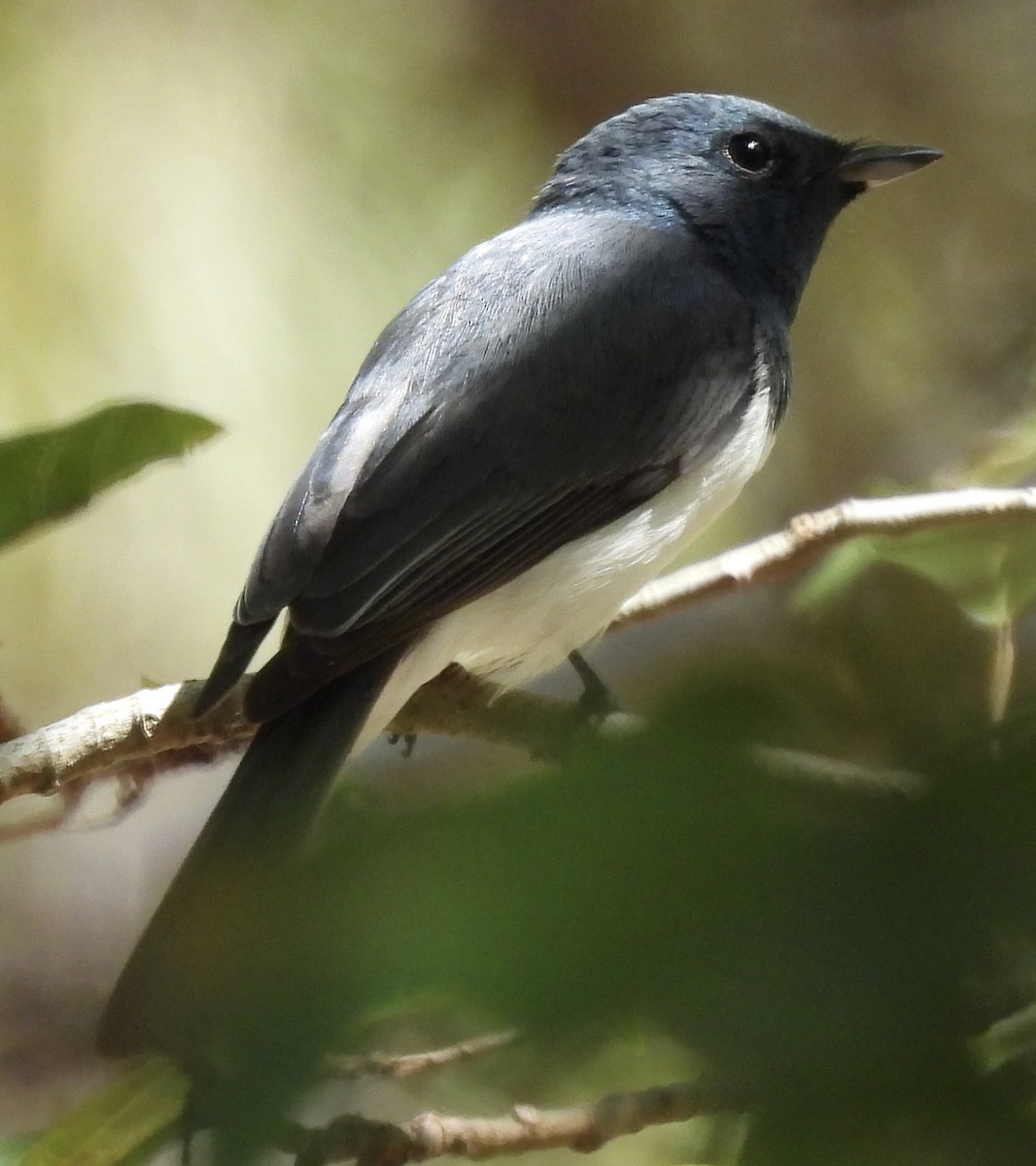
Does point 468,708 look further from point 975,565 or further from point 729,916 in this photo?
point 729,916

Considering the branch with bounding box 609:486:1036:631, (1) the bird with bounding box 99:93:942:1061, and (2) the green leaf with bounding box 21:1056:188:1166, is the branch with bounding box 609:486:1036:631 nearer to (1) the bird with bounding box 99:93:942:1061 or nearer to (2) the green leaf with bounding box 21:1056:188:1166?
(1) the bird with bounding box 99:93:942:1061

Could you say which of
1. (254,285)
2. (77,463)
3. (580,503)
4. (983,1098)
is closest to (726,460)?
(580,503)

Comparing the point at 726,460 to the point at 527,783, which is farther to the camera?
the point at 726,460

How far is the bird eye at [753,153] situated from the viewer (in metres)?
2.73

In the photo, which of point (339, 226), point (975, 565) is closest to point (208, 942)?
point (975, 565)

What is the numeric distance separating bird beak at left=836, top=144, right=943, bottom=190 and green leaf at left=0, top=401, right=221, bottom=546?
1.50 metres

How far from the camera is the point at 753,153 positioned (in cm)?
274

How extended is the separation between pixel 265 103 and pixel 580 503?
Result: 2.85 meters

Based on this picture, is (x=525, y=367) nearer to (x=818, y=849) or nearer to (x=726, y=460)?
(x=726, y=460)

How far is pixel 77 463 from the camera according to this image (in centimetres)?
178

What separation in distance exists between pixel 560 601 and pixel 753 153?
1063 millimetres

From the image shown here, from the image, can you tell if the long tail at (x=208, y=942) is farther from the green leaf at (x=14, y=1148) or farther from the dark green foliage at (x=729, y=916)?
the green leaf at (x=14, y=1148)

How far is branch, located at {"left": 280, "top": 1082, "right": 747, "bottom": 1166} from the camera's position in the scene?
1.08 m

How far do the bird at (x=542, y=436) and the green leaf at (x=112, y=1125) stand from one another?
0.29 meters
